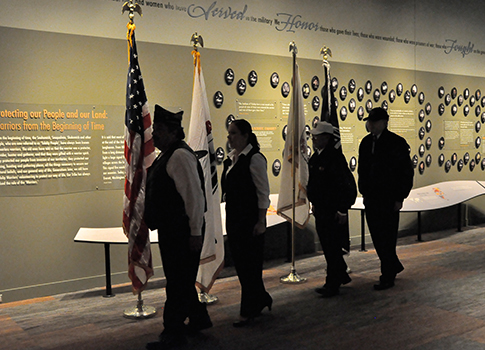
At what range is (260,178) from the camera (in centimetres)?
417

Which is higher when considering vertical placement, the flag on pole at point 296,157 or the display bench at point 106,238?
the flag on pole at point 296,157

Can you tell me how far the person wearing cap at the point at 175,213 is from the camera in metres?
3.62

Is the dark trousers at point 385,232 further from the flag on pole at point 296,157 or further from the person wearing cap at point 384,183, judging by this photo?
the flag on pole at point 296,157

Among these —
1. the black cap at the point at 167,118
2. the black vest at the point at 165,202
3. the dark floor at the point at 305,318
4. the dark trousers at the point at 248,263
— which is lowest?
the dark floor at the point at 305,318

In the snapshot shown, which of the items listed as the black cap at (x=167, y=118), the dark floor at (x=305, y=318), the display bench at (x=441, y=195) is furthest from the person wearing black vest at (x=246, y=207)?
the display bench at (x=441, y=195)

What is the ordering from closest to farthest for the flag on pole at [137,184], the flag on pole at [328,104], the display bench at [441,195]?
the flag on pole at [137,184] < the flag on pole at [328,104] < the display bench at [441,195]

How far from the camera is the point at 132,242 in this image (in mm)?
4555

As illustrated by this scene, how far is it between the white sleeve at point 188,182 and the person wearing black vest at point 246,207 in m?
0.62

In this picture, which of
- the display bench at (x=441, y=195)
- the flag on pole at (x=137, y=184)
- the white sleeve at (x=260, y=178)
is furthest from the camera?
the display bench at (x=441, y=195)

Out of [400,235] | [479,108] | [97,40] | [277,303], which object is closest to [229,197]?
[277,303]

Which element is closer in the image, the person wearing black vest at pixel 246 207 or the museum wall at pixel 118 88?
the person wearing black vest at pixel 246 207

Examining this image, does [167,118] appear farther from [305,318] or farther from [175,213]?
[305,318]

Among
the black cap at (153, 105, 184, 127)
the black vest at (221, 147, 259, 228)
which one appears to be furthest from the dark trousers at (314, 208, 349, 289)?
the black cap at (153, 105, 184, 127)

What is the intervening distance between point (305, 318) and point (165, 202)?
5.30ft
